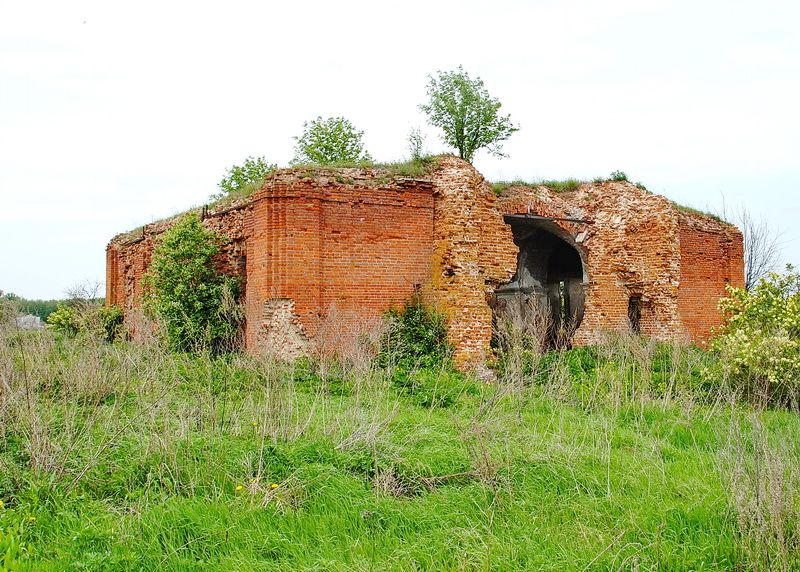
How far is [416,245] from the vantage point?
12484mm

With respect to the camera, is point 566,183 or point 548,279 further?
point 548,279

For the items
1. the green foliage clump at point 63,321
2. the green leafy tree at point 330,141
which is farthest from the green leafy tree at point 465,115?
the green foliage clump at point 63,321

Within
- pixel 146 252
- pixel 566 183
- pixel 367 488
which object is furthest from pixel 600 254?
pixel 367 488

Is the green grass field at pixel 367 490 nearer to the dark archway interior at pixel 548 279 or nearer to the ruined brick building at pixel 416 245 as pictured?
the ruined brick building at pixel 416 245

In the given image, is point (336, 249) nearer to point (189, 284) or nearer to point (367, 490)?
point (189, 284)

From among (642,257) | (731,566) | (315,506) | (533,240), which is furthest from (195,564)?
(533,240)

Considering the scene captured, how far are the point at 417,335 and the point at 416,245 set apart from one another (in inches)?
65.5

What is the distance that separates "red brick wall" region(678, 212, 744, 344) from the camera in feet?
57.3

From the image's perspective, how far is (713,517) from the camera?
15.5ft

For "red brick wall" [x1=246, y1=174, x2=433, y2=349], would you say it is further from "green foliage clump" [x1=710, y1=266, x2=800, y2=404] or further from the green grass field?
"green foliage clump" [x1=710, y1=266, x2=800, y2=404]

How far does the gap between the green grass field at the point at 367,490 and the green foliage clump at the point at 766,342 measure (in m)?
3.17

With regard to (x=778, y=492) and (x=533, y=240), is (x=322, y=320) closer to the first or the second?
(x=778, y=492)

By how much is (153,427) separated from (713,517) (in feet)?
13.9

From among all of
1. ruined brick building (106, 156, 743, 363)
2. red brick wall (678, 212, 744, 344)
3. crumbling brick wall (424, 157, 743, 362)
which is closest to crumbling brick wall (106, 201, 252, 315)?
ruined brick building (106, 156, 743, 363)
